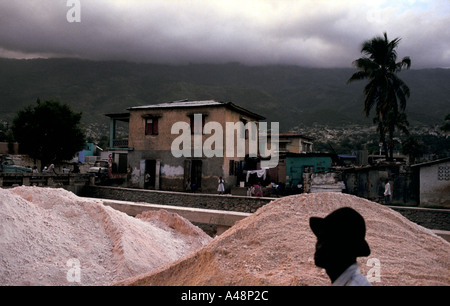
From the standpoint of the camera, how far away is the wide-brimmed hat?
153cm

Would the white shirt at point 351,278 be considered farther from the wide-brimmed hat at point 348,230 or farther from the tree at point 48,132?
the tree at point 48,132

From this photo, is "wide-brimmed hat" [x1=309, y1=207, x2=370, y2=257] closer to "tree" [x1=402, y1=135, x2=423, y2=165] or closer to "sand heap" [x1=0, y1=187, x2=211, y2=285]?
"sand heap" [x1=0, y1=187, x2=211, y2=285]

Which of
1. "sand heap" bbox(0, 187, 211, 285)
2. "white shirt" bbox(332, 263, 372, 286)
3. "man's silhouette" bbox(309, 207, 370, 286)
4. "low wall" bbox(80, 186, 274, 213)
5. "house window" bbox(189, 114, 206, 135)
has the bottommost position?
"low wall" bbox(80, 186, 274, 213)

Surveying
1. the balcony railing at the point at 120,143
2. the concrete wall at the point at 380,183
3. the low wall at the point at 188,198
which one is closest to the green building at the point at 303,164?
the concrete wall at the point at 380,183

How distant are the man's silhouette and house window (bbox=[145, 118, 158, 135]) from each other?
72.5 feet

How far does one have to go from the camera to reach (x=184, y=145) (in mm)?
22109

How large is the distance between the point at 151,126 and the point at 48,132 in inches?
505

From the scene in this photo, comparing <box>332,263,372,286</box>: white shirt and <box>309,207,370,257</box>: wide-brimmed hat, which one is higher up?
<box>309,207,370,257</box>: wide-brimmed hat

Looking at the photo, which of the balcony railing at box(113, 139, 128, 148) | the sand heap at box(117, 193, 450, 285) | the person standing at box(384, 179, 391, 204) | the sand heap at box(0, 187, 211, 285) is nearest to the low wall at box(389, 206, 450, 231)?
the person standing at box(384, 179, 391, 204)

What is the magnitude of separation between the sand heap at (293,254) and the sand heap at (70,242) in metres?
1.12

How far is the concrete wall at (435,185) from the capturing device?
557 inches

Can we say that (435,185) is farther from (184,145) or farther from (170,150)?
(170,150)

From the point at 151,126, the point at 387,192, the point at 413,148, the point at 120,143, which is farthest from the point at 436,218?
the point at 413,148
